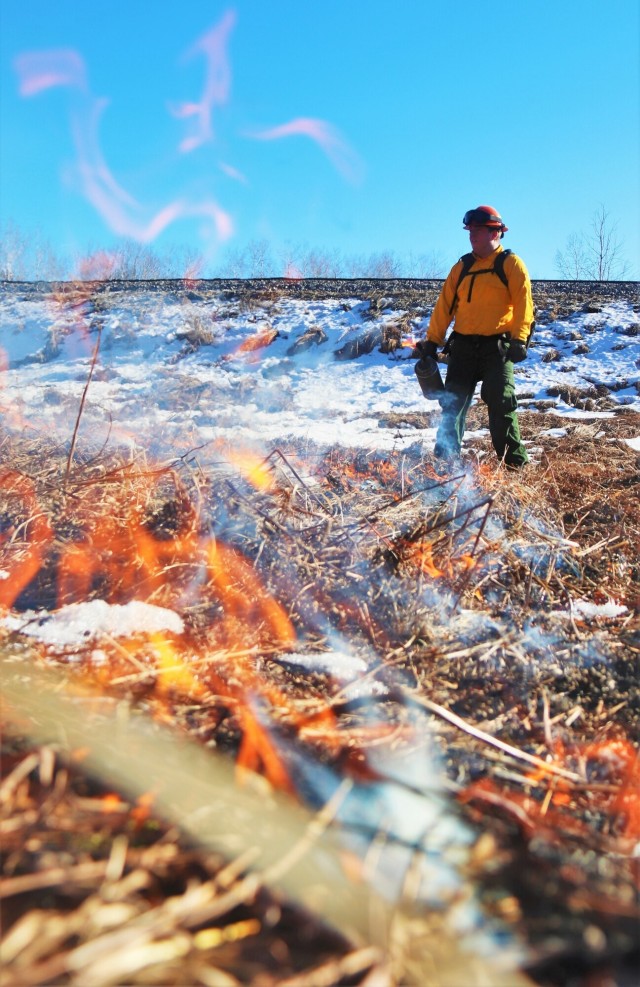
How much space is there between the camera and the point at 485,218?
363 cm

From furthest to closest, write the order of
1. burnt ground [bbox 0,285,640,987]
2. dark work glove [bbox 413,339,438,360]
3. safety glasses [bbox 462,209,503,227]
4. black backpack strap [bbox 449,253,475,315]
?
dark work glove [bbox 413,339,438,360] → black backpack strap [bbox 449,253,475,315] → safety glasses [bbox 462,209,503,227] → burnt ground [bbox 0,285,640,987]

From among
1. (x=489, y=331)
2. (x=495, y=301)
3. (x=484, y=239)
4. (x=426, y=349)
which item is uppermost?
(x=484, y=239)

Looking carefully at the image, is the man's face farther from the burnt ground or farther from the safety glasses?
the burnt ground

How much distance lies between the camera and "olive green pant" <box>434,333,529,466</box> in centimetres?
369

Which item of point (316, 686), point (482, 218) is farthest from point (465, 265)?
point (316, 686)

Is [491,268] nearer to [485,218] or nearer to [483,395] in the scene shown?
[485,218]

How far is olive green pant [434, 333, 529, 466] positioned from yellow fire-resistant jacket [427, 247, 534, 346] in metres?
0.09

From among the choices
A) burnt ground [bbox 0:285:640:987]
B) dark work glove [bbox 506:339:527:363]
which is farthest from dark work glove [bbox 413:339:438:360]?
burnt ground [bbox 0:285:640:987]

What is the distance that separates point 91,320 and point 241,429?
7.27 m

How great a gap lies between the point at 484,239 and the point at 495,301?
1.26 ft

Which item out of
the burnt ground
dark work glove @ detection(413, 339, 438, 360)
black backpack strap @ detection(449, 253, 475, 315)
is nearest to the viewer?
the burnt ground

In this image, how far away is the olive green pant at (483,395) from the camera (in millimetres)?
3691

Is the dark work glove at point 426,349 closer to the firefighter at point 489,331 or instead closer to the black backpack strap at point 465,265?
the firefighter at point 489,331

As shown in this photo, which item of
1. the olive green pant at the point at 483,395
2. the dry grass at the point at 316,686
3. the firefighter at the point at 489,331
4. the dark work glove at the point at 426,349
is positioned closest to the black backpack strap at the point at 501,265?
the firefighter at the point at 489,331
